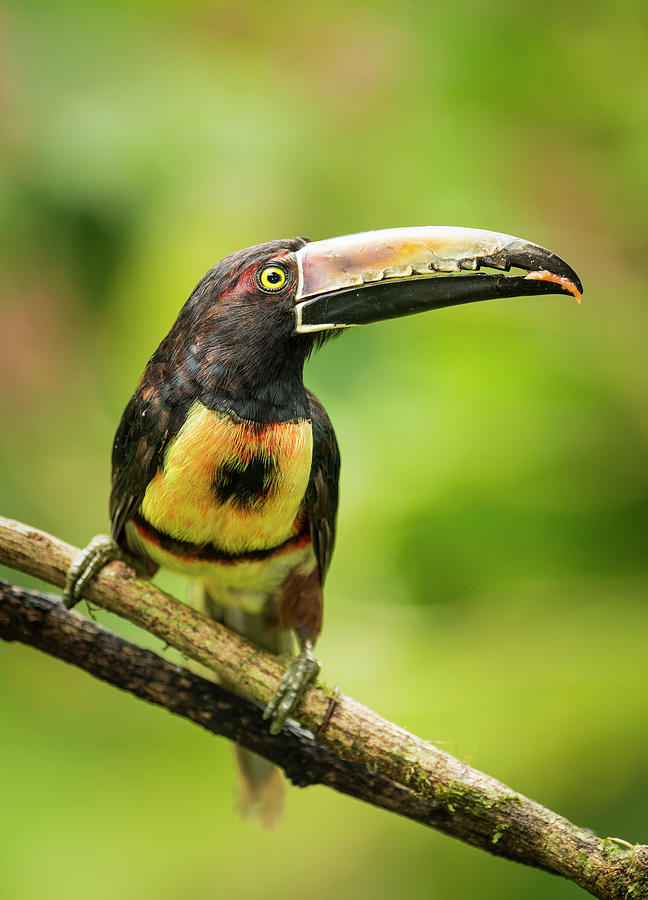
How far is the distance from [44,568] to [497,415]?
2.42 metres

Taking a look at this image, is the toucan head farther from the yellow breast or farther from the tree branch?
the tree branch

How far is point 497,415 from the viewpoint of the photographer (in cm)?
439

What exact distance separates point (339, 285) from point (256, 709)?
1.20 metres

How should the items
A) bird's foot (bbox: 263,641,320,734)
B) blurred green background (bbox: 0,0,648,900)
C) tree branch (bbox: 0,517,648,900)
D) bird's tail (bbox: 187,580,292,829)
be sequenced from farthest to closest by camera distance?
blurred green background (bbox: 0,0,648,900) < bird's tail (bbox: 187,580,292,829) < bird's foot (bbox: 263,641,320,734) < tree branch (bbox: 0,517,648,900)

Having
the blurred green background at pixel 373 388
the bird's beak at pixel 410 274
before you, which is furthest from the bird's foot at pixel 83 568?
the blurred green background at pixel 373 388

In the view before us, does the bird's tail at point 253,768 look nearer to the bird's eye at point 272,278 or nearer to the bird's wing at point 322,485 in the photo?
the bird's wing at point 322,485

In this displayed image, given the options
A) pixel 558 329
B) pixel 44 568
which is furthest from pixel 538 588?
pixel 44 568

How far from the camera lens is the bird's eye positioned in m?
2.53

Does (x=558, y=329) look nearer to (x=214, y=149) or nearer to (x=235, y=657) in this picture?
(x=214, y=149)

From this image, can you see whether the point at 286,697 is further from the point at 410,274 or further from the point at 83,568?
the point at 410,274

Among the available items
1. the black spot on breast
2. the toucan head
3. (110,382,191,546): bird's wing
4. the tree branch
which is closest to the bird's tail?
the tree branch

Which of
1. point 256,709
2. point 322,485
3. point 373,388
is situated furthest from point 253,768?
point 373,388

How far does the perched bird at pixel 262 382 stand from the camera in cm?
245

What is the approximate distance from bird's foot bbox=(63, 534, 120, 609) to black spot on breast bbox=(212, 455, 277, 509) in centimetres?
45
